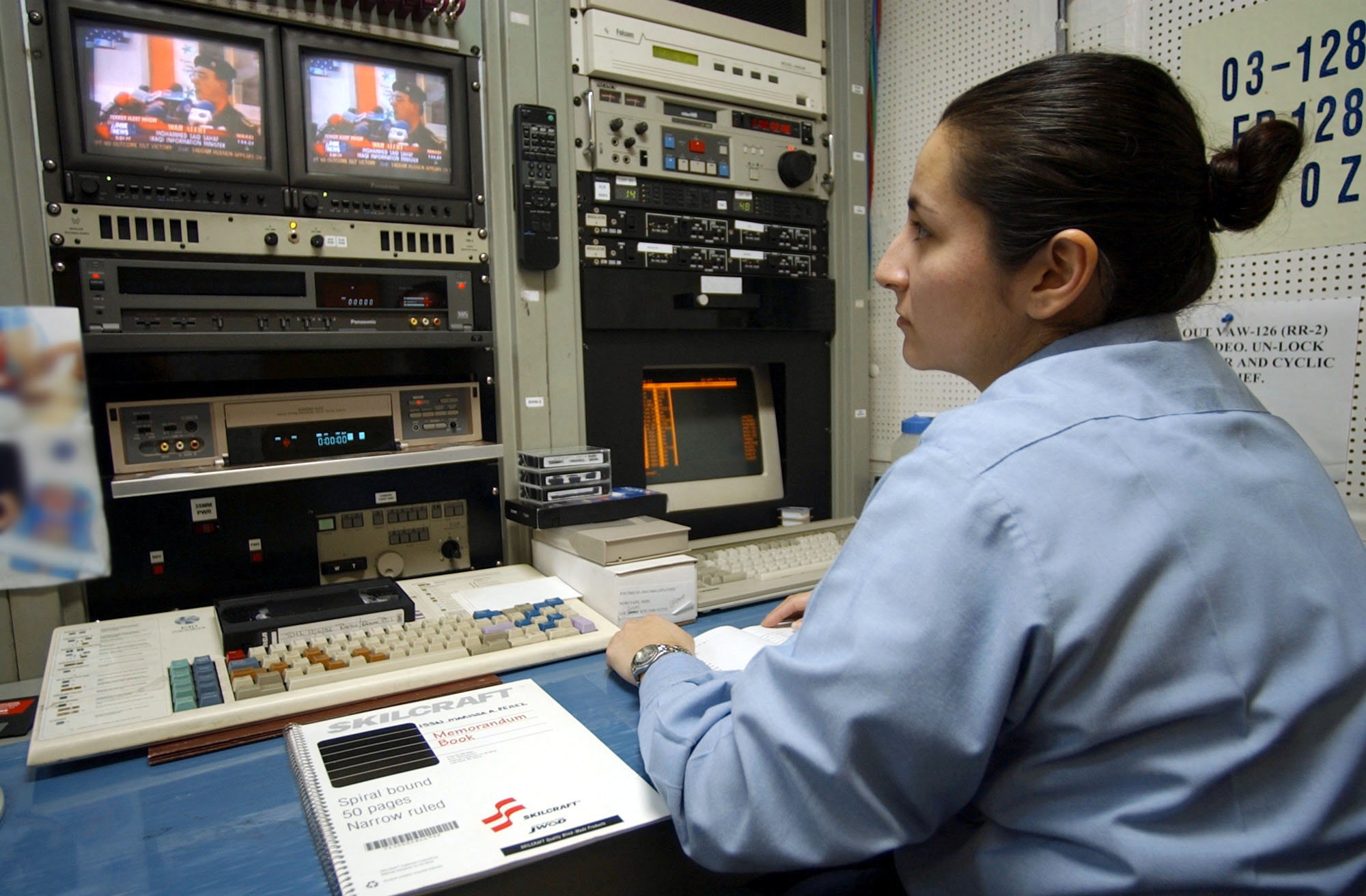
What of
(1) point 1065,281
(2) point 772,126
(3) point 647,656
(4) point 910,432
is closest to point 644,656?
(3) point 647,656

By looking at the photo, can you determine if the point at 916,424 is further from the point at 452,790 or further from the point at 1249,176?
the point at 452,790

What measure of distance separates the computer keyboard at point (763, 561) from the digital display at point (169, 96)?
1.11m

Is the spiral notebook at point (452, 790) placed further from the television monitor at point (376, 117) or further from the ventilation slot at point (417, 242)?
the television monitor at point (376, 117)

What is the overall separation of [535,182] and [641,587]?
88 cm

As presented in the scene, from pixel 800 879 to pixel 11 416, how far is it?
1.04 meters

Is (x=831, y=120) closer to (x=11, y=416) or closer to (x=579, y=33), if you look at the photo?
(x=579, y=33)

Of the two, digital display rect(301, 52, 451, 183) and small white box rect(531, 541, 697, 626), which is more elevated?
digital display rect(301, 52, 451, 183)

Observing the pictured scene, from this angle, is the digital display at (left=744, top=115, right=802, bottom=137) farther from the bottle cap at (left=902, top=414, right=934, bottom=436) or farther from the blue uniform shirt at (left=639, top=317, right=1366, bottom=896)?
the blue uniform shirt at (left=639, top=317, right=1366, bottom=896)

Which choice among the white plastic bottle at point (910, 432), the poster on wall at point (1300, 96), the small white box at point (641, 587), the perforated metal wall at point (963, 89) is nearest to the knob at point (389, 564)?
the small white box at point (641, 587)

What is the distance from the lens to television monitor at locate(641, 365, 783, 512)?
199 cm

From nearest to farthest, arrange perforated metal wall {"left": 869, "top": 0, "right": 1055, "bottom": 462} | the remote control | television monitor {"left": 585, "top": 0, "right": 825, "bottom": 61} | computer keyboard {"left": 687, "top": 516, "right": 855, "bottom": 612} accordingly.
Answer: computer keyboard {"left": 687, "top": 516, "right": 855, "bottom": 612}
the remote control
television monitor {"left": 585, "top": 0, "right": 825, "bottom": 61}
perforated metal wall {"left": 869, "top": 0, "right": 1055, "bottom": 462}

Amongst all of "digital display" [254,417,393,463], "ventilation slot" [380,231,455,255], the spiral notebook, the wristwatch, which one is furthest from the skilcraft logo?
"ventilation slot" [380,231,455,255]

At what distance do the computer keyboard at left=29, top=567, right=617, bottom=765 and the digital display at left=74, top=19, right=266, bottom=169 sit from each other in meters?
0.80

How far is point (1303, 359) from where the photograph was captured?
145cm
